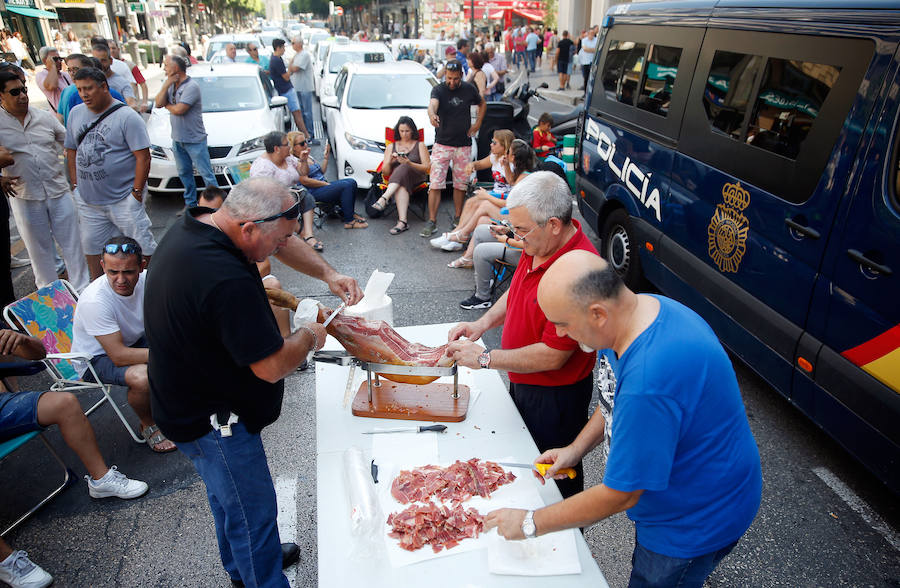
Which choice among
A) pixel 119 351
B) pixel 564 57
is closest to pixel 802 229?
pixel 119 351

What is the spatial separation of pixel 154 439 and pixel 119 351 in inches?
24.6

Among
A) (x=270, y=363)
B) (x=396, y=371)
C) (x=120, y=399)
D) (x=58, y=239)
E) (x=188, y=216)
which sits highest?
(x=188, y=216)

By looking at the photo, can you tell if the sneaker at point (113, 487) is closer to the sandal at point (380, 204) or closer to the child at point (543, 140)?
the sandal at point (380, 204)

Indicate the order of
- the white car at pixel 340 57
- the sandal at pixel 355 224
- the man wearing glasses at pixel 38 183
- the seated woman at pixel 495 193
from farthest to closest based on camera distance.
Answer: the white car at pixel 340 57 < the sandal at pixel 355 224 < the seated woman at pixel 495 193 < the man wearing glasses at pixel 38 183

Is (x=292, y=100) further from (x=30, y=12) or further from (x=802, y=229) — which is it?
(x=30, y=12)

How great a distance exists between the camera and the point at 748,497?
1727 millimetres

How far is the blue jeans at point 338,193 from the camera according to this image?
7363 mm

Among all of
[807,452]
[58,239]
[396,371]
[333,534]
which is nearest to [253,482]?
[333,534]

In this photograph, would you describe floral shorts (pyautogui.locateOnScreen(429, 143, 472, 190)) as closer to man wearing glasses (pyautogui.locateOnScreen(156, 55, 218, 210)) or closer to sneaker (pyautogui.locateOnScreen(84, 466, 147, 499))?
man wearing glasses (pyautogui.locateOnScreen(156, 55, 218, 210))

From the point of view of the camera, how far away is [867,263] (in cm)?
267

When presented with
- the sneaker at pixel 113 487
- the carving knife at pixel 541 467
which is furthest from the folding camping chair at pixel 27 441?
the carving knife at pixel 541 467

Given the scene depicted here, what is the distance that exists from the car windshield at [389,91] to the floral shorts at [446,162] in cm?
209

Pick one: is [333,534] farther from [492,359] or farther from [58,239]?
[58,239]

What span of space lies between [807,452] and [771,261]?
1.26 meters
